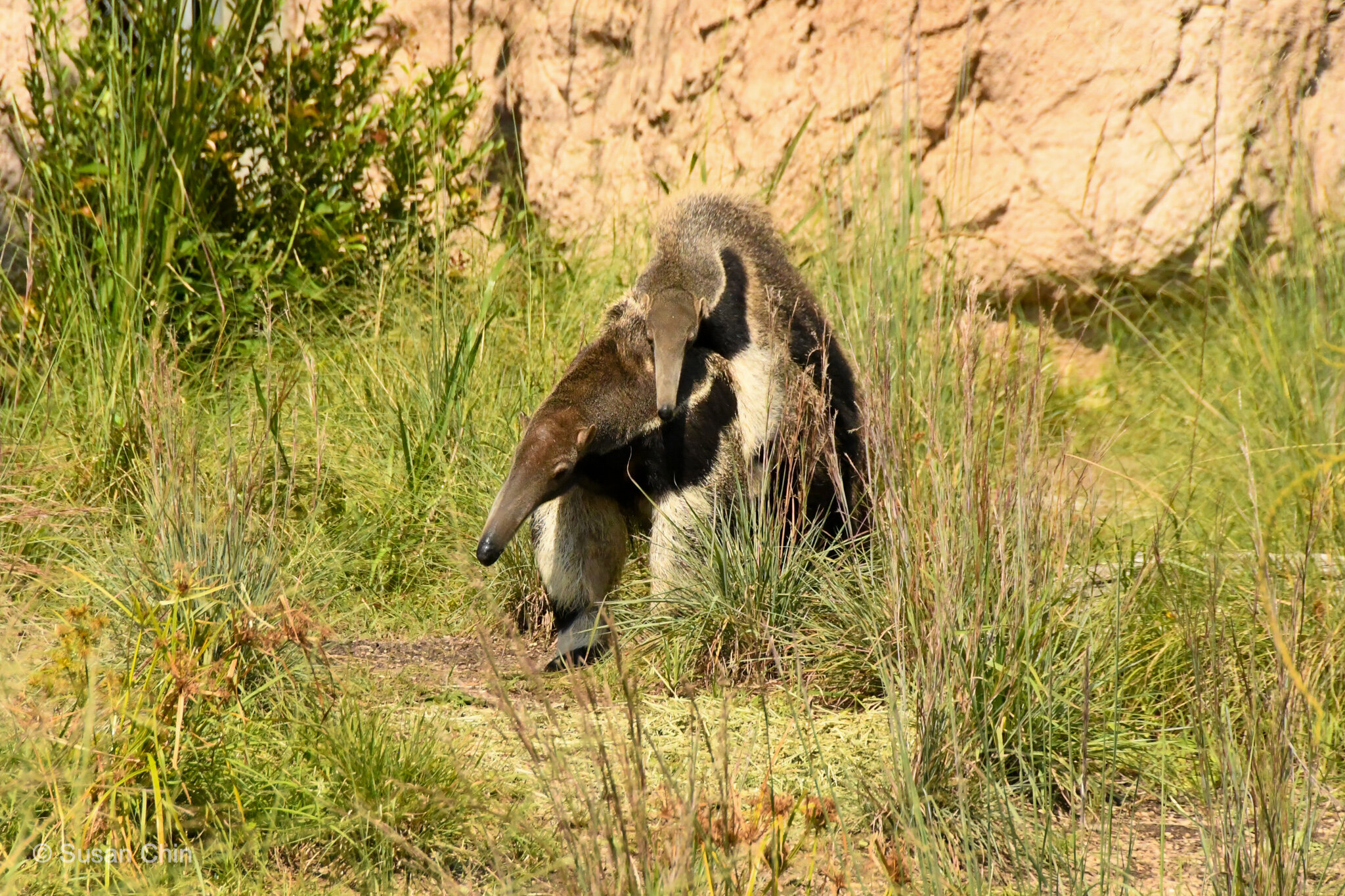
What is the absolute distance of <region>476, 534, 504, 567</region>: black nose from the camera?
3.90m

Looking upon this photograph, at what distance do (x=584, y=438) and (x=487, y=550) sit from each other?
1.62ft

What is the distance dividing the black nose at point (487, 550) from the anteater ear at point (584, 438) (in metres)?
0.43

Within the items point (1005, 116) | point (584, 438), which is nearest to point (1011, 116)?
point (1005, 116)

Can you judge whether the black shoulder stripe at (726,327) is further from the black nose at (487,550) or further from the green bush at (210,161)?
the green bush at (210,161)

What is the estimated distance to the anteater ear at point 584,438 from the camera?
4125 mm

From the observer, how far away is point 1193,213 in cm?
655

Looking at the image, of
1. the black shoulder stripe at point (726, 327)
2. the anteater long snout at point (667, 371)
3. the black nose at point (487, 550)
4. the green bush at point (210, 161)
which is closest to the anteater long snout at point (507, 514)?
the black nose at point (487, 550)

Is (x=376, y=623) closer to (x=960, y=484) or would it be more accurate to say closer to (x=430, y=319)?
(x=430, y=319)

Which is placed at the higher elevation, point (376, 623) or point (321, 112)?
point (321, 112)

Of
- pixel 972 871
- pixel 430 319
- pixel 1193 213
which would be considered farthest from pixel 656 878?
pixel 1193 213

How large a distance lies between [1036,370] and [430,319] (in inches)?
135

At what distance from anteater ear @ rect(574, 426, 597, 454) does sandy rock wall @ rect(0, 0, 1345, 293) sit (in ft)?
7.69

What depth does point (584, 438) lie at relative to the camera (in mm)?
4133

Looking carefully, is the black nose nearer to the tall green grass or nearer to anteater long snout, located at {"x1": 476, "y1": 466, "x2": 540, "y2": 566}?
anteater long snout, located at {"x1": 476, "y1": 466, "x2": 540, "y2": 566}
